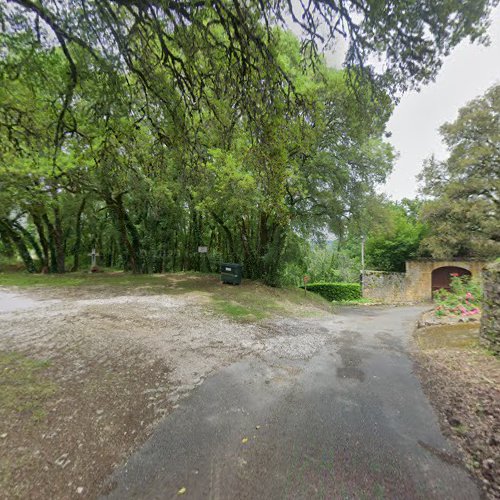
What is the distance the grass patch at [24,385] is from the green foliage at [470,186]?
17.4m

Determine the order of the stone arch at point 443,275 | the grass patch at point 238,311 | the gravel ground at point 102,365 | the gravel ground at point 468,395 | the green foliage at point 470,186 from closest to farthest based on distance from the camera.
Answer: the gravel ground at point 102,365 → the gravel ground at point 468,395 → the grass patch at point 238,311 → the green foliage at point 470,186 → the stone arch at point 443,275

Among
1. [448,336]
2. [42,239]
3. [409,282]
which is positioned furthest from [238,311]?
[42,239]

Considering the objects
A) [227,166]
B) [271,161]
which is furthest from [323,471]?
[227,166]

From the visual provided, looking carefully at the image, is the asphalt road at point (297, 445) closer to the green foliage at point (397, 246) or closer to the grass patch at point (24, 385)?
the grass patch at point (24, 385)

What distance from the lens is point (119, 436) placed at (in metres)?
2.24

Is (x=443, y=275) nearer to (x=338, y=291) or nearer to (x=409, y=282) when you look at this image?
(x=409, y=282)

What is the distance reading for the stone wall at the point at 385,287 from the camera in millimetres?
17516

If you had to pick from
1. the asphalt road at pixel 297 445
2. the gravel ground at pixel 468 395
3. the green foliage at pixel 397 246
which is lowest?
the asphalt road at pixel 297 445

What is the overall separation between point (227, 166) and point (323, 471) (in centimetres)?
737

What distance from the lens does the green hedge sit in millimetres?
17734

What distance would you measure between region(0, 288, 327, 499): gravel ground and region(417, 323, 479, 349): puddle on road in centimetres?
200

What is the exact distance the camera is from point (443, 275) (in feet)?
56.2

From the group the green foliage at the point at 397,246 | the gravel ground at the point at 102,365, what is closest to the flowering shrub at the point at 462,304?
the gravel ground at the point at 102,365

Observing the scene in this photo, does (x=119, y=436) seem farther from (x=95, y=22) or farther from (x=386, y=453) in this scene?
(x=95, y=22)
